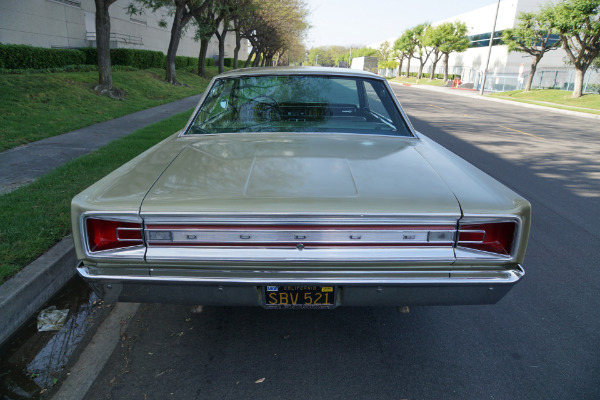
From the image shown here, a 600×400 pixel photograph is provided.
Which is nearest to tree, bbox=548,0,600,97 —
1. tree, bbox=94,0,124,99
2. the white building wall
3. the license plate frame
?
the white building wall

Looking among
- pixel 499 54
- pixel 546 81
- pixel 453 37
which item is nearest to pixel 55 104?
pixel 546 81

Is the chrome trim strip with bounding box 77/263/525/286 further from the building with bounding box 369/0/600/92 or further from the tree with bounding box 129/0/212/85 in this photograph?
the building with bounding box 369/0/600/92

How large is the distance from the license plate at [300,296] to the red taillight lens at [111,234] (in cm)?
73

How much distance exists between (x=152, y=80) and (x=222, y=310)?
62.1 feet

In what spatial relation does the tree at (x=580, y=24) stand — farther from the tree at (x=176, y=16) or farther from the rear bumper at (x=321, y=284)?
the rear bumper at (x=321, y=284)

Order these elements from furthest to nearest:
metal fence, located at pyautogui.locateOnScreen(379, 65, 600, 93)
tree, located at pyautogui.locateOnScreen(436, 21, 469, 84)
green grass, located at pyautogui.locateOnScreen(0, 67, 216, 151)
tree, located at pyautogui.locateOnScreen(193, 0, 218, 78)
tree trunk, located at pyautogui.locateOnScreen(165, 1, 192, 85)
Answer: tree, located at pyautogui.locateOnScreen(436, 21, 469, 84), metal fence, located at pyautogui.locateOnScreen(379, 65, 600, 93), tree, located at pyautogui.locateOnScreen(193, 0, 218, 78), tree trunk, located at pyautogui.locateOnScreen(165, 1, 192, 85), green grass, located at pyautogui.locateOnScreen(0, 67, 216, 151)

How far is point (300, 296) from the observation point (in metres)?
2.25

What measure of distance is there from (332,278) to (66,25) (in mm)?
27178

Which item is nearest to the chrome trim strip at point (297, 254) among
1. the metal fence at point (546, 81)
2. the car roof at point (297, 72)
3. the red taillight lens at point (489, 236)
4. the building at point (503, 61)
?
the red taillight lens at point (489, 236)

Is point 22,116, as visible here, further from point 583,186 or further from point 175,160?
point 583,186

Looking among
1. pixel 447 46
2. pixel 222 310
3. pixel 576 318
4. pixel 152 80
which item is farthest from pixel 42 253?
pixel 447 46

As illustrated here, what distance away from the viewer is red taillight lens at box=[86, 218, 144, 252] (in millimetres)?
2166

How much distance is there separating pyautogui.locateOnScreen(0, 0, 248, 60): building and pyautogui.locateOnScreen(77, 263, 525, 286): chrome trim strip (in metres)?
22.2

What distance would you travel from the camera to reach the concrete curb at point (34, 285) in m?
2.79
